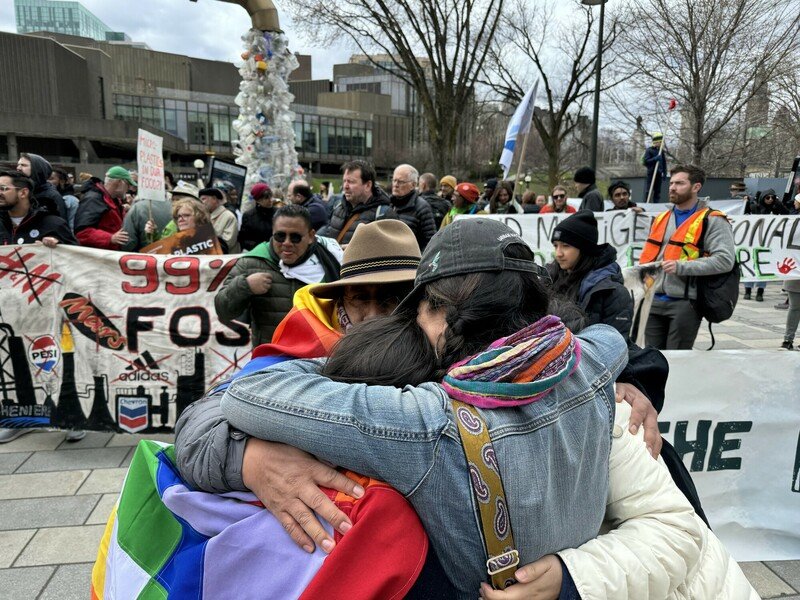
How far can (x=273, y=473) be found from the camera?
38.7 inches

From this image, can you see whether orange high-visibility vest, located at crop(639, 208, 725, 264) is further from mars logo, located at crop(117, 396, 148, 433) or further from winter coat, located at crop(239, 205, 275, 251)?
winter coat, located at crop(239, 205, 275, 251)

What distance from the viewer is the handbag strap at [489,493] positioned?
91cm

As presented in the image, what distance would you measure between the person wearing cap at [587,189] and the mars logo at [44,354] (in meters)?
6.85

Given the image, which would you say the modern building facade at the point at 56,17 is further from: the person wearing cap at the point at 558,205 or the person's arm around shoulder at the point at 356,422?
the person's arm around shoulder at the point at 356,422

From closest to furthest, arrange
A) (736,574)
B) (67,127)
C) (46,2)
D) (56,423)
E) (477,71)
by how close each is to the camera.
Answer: (736,574), (56,423), (477,71), (67,127), (46,2)

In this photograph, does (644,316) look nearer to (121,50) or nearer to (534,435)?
(534,435)

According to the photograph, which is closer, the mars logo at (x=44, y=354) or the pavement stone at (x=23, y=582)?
the pavement stone at (x=23, y=582)

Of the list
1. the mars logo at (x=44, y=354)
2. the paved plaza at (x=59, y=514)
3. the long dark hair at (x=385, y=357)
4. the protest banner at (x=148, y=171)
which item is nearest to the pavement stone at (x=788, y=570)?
the paved plaza at (x=59, y=514)

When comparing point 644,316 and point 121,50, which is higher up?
point 121,50

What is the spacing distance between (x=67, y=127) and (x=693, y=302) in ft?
182

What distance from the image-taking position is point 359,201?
5.51 meters

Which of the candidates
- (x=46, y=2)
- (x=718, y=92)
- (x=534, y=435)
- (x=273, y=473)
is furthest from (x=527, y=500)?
(x=46, y=2)

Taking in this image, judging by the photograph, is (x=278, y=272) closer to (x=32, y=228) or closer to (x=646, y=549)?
(x=32, y=228)

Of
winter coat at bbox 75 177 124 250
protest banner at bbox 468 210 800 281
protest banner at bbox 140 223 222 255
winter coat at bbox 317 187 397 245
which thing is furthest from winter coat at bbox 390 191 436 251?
winter coat at bbox 75 177 124 250
